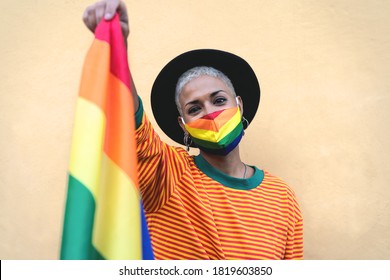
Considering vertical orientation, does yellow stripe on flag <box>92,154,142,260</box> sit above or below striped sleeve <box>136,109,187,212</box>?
below

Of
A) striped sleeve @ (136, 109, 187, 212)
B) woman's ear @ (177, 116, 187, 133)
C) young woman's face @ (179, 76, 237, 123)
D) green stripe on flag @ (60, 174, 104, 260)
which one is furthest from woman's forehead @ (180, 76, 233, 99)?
green stripe on flag @ (60, 174, 104, 260)

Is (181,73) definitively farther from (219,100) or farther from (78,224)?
(78,224)

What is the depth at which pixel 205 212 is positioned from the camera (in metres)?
1.61

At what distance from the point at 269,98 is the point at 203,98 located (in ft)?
2.47

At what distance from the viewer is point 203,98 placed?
1785 mm

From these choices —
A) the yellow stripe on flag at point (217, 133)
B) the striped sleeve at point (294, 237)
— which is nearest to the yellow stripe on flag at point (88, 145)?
the yellow stripe on flag at point (217, 133)

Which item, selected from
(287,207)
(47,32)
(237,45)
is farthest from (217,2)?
(287,207)

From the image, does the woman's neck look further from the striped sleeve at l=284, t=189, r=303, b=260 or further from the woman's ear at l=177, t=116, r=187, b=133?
the striped sleeve at l=284, t=189, r=303, b=260

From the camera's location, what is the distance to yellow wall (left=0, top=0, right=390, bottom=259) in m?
2.29

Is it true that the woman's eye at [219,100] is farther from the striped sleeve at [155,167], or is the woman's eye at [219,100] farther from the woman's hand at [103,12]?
the woman's hand at [103,12]

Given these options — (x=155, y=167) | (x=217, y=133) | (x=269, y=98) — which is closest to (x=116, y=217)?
(x=155, y=167)

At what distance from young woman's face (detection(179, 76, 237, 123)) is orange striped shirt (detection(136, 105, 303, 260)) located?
0.20 metres

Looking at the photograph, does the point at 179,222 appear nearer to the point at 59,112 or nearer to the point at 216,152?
the point at 216,152

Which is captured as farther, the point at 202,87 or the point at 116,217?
the point at 202,87
